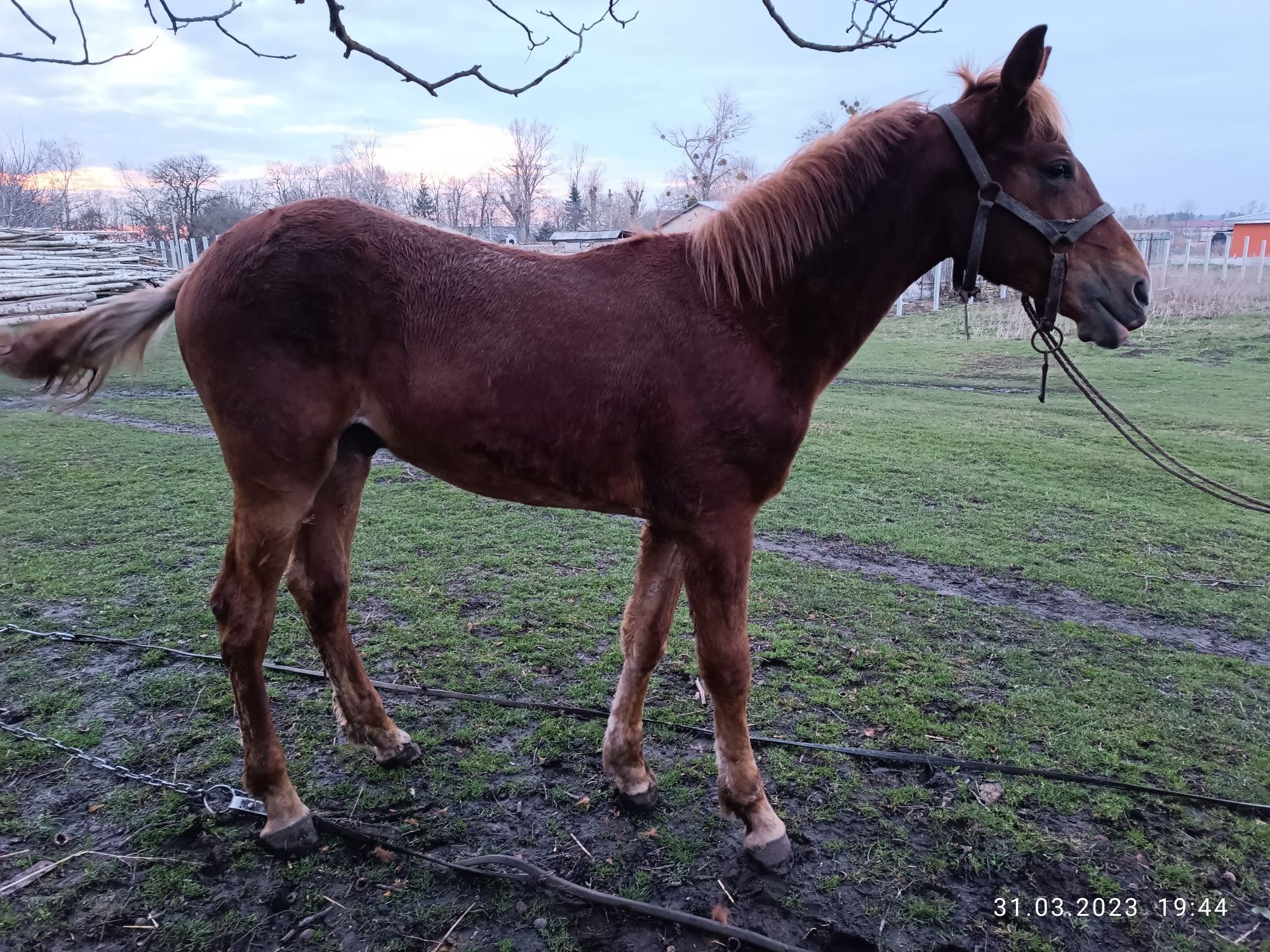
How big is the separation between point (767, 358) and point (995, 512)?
5011mm

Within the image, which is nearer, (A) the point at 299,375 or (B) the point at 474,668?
(A) the point at 299,375

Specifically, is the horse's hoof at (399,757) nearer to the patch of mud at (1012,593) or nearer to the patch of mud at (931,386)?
the patch of mud at (1012,593)

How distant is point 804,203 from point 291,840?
272 centimetres

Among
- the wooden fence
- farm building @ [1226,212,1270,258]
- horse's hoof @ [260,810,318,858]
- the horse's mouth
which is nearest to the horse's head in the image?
the horse's mouth

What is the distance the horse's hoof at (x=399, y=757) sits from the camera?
2.88 m

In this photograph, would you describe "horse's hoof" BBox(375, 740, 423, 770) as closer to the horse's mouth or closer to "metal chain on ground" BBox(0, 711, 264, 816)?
"metal chain on ground" BBox(0, 711, 264, 816)

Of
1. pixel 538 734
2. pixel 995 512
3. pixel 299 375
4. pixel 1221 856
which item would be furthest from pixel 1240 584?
pixel 299 375

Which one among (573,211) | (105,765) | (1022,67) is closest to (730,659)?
(1022,67)

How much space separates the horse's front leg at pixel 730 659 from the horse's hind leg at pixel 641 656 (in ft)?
0.99

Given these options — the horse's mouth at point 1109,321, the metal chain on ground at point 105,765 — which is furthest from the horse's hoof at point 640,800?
the horse's mouth at point 1109,321

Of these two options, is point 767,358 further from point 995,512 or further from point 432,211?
point 432,211

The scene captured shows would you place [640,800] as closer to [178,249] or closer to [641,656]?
[641,656]

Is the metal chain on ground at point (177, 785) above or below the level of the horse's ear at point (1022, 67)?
below

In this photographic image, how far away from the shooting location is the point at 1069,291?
2.17 m
